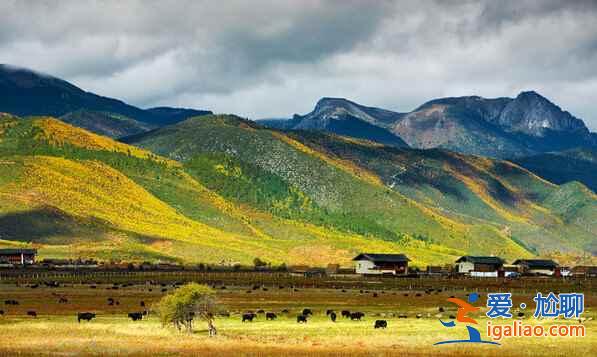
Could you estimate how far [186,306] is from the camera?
79.4 metres

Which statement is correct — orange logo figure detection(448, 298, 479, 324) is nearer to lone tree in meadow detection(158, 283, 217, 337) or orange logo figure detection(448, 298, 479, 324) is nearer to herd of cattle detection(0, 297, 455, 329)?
herd of cattle detection(0, 297, 455, 329)

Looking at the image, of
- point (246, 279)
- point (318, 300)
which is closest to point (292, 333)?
point (318, 300)

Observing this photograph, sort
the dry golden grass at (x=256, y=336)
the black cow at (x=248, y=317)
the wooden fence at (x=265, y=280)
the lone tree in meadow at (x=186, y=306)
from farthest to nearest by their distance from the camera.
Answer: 1. the wooden fence at (x=265, y=280)
2. the black cow at (x=248, y=317)
3. the lone tree in meadow at (x=186, y=306)
4. the dry golden grass at (x=256, y=336)

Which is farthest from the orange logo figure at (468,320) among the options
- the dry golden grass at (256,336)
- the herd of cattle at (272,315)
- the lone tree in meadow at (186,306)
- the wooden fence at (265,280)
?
the wooden fence at (265,280)

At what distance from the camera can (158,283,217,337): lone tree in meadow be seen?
7875 cm

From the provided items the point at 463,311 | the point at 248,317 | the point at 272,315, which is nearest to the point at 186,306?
the point at 248,317

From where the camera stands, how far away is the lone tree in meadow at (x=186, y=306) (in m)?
78.8

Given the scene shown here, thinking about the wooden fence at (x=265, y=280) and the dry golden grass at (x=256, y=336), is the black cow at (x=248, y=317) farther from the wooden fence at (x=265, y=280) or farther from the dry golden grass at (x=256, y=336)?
the wooden fence at (x=265, y=280)

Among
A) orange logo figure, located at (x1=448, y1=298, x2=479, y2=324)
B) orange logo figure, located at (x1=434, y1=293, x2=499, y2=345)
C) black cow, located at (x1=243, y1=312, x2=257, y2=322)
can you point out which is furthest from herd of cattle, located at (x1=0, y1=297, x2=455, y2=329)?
orange logo figure, located at (x1=434, y1=293, x2=499, y2=345)

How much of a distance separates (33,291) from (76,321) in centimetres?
4775

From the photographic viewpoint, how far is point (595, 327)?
7969 cm

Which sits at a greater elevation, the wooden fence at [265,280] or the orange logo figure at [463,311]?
the wooden fence at [265,280]

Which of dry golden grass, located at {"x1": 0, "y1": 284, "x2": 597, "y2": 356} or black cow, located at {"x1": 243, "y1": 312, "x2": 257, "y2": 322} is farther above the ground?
black cow, located at {"x1": 243, "y1": 312, "x2": 257, "y2": 322}

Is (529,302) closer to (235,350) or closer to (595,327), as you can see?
(595,327)
